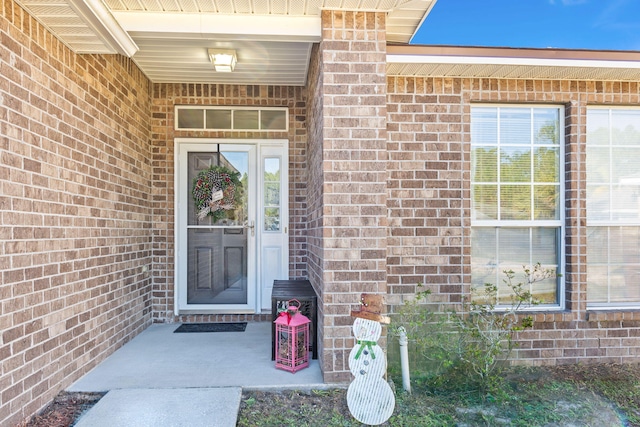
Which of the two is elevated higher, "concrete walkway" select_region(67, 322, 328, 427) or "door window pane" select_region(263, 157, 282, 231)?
"door window pane" select_region(263, 157, 282, 231)

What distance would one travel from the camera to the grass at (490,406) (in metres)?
2.65

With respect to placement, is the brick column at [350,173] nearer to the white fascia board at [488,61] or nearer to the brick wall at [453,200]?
the white fascia board at [488,61]

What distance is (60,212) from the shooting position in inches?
116

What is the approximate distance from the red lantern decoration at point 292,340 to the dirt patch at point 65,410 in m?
1.32

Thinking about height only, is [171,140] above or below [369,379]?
above

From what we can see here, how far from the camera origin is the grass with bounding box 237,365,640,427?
2652 millimetres

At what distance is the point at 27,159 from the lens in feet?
8.55

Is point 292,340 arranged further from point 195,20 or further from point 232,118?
point 232,118

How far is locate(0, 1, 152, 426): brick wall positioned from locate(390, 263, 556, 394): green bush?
8.23 feet

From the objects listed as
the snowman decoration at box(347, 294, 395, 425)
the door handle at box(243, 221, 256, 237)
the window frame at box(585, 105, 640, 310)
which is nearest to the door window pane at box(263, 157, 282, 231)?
the door handle at box(243, 221, 256, 237)

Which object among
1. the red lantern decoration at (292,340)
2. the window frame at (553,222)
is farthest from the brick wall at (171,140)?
the window frame at (553,222)

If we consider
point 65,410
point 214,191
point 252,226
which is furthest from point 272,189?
point 65,410

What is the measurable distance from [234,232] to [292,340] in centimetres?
202

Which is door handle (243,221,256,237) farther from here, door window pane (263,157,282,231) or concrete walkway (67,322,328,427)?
concrete walkway (67,322,328,427)
